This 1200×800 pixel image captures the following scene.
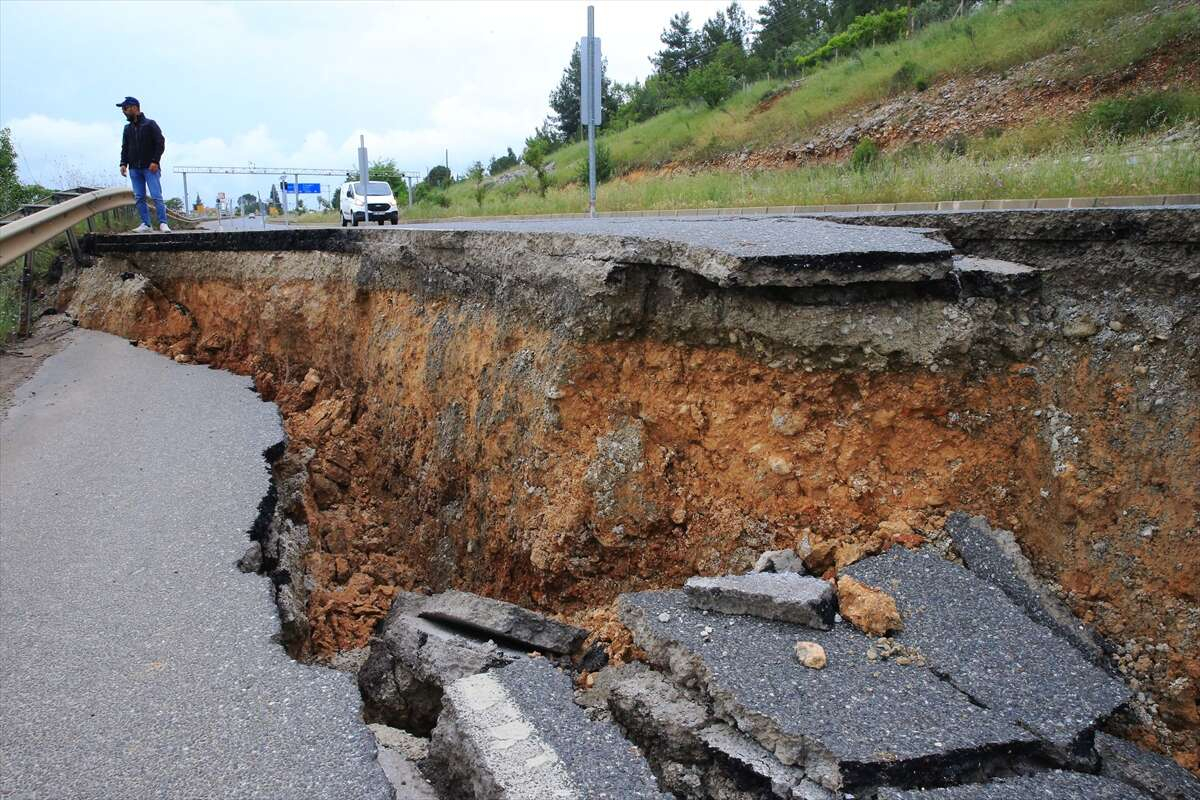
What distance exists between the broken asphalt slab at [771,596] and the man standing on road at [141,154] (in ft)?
35.0

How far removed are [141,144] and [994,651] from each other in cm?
1187

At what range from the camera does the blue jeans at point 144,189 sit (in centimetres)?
1116

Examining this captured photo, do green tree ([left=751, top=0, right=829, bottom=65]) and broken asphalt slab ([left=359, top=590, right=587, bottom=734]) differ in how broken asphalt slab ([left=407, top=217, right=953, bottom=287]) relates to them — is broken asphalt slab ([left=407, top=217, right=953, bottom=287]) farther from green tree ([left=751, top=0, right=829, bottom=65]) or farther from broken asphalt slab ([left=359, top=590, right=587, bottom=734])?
green tree ([left=751, top=0, right=829, bottom=65])

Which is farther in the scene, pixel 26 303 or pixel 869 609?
pixel 26 303

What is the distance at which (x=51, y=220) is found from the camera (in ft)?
30.4

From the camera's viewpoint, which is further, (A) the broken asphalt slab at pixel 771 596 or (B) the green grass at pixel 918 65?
(B) the green grass at pixel 918 65

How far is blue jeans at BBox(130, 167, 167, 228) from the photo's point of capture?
36.6 feet

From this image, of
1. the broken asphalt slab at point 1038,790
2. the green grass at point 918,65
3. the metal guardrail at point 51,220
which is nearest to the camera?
the broken asphalt slab at point 1038,790

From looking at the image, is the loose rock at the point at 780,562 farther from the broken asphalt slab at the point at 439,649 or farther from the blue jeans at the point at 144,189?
the blue jeans at the point at 144,189

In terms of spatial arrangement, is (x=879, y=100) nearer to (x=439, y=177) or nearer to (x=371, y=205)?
(x=371, y=205)

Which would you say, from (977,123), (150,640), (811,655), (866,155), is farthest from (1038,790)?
(977,123)

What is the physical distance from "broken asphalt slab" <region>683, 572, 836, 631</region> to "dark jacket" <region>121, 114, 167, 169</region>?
10.8 meters

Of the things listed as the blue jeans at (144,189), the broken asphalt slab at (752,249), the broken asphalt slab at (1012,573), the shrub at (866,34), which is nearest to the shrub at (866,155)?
the broken asphalt slab at (752,249)

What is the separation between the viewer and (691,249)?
4.13 meters
